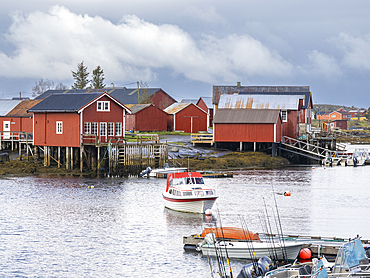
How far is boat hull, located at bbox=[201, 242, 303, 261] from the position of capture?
25.0 m

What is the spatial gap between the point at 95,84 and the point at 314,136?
7781 cm

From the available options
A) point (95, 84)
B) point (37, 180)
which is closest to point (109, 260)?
point (37, 180)

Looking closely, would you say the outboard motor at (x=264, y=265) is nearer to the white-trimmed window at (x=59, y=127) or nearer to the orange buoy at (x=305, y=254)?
the orange buoy at (x=305, y=254)

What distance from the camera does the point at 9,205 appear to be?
40.6 metres

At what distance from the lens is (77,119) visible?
194 ft

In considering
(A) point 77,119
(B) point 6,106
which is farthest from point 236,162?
(B) point 6,106

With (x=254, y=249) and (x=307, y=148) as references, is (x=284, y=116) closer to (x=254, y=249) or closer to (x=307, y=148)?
(x=307, y=148)

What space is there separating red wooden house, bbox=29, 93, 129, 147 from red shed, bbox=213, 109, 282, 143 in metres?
16.1

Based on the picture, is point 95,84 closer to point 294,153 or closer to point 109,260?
point 294,153

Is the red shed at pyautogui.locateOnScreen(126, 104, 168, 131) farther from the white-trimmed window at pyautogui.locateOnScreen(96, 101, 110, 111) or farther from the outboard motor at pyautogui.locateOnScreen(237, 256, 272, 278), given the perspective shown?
the outboard motor at pyautogui.locateOnScreen(237, 256, 272, 278)

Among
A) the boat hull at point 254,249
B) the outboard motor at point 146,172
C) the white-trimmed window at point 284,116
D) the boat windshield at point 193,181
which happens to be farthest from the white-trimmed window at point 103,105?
the boat hull at point 254,249

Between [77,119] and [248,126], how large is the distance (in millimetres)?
23383

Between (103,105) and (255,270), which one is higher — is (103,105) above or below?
above

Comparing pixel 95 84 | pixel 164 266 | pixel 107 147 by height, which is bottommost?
pixel 164 266
